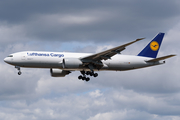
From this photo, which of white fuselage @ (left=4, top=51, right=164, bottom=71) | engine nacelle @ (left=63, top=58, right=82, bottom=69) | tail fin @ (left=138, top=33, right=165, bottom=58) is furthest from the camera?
tail fin @ (left=138, top=33, right=165, bottom=58)

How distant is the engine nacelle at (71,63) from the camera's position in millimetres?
53094

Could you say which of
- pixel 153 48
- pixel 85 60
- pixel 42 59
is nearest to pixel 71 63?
pixel 85 60

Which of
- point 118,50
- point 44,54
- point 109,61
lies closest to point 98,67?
point 109,61

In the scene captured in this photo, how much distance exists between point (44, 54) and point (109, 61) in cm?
1161

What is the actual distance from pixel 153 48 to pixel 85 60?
15.2 metres

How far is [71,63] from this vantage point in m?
53.5

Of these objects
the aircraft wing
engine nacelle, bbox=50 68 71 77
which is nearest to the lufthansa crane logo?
the aircraft wing

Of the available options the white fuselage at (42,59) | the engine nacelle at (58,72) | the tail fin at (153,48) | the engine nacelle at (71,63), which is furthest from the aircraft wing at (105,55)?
the tail fin at (153,48)

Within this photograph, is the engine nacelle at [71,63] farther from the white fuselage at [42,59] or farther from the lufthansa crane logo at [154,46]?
the lufthansa crane logo at [154,46]

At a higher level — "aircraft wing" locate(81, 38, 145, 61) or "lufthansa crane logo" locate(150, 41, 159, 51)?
"lufthansa crane logo" locate(150, 41, 159, 51)

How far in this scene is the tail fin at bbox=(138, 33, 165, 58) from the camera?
6091cm

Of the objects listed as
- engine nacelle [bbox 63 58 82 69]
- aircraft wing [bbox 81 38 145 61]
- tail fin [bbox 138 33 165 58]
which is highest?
tail fin [bbox 138 33 165 58]

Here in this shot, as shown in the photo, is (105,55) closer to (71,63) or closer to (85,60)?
(85,60)

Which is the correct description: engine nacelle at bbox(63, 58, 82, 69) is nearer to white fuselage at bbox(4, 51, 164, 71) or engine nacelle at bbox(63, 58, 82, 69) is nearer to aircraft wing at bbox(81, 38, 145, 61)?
white fuselage at bbox(4, 51, 164, 71)
